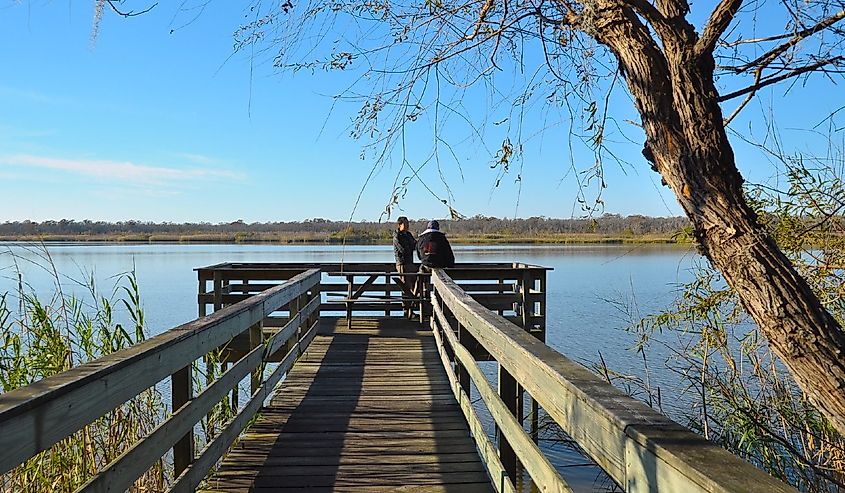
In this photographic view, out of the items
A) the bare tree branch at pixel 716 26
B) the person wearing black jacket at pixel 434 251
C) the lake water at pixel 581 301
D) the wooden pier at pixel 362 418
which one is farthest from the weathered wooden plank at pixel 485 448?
the person wearing black jacket at pixel 434 251

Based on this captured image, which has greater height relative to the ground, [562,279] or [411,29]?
[411,29]

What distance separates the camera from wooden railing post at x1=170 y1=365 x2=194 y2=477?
3.04 meters

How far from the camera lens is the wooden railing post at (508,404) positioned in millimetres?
3268

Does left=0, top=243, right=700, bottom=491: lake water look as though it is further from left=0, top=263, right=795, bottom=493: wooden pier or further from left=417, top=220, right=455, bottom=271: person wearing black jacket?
left=417, top=220, right=455, bottom=271: person wearing black jacket

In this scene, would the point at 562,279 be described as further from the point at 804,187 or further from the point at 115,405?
the point at 115,405

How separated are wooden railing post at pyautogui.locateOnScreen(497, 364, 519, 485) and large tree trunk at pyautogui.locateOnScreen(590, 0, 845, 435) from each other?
1017 millimetres

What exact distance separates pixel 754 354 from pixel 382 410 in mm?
3520

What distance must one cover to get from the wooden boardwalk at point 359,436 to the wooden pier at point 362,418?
0.01m

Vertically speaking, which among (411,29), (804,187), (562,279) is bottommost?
(562,279)

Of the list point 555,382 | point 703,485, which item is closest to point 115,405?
point 555,382

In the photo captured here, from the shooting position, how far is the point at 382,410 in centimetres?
525

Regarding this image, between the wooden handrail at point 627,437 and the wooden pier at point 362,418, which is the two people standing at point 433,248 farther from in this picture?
the wooden handrail at point 627,437

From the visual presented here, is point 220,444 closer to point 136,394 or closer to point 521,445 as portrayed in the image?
point 136,394

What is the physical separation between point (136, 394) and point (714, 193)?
2.26 m
